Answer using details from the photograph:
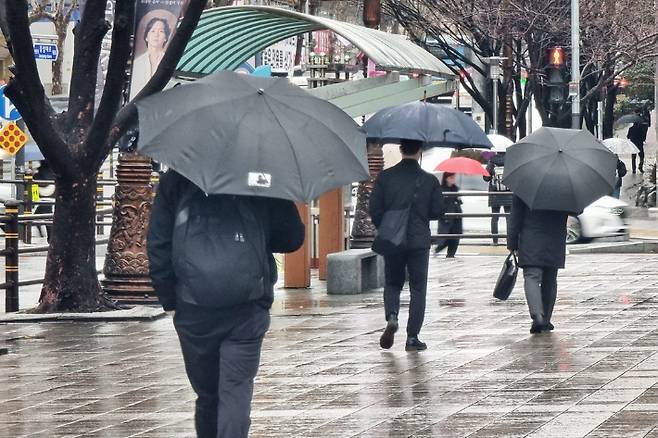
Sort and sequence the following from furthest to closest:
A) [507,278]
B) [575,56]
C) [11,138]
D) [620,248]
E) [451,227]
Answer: [575,56]
[11,138]
[620,248]
[451,227]
[507,278]

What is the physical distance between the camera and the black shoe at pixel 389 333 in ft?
39.9

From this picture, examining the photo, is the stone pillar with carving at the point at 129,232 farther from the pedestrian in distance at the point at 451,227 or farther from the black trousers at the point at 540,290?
the pedestrian in distance at the point at 451,227

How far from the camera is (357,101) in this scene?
59.2 ft

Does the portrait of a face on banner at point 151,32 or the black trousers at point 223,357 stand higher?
the portrait of a face on banner at point 151,32

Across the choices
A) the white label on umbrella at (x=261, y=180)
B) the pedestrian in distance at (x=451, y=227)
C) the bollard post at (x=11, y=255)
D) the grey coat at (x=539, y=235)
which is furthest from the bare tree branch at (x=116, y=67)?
the pedestrian in distance at (x=451, y=227)

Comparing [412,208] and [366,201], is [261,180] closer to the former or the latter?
[412,208]

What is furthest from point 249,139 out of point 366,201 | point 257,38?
point 366,201

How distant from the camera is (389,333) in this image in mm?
12180

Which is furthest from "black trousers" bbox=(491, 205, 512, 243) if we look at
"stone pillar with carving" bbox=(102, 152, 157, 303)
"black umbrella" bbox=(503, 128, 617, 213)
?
"black umbrella" bbox=(503, 128, 617, 213)

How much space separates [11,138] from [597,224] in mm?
11682

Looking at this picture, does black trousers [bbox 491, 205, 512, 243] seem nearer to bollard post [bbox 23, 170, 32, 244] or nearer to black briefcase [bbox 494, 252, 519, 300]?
bollard post [bbox 23, 170, 32, 244]

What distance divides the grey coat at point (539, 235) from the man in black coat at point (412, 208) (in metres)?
1.49

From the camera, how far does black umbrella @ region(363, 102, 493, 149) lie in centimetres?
1276

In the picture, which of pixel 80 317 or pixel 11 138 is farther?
pixel 11 138
